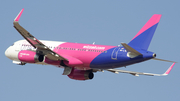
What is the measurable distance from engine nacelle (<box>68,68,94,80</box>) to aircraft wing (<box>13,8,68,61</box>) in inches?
226

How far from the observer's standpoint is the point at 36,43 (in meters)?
58.5

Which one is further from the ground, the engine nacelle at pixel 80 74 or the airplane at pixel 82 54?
the airplane at pixel 82 54

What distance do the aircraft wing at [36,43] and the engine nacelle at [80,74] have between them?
18.8 feet

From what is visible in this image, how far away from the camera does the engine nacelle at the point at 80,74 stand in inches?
2584

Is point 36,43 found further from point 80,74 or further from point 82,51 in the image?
point 80,74

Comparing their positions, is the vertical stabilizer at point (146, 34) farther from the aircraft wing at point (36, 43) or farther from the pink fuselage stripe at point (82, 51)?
the aircraft wing at point (36, 43)

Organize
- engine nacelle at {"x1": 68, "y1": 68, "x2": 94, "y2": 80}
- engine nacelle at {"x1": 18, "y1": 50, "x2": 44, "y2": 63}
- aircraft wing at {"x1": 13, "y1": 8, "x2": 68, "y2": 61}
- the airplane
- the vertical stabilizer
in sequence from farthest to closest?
engine nacelle at {"x1": 68, "y1": 68, "x2": 94, "y2": 80} → engine nacelle at {"x1": 18, "y1": 50, "x2": 44, "y2": 63} → the vertical stabilizer → the airplane → aircraft wing at {"x1": 13, "y1": 8, "x2": 68, "y2": 61}

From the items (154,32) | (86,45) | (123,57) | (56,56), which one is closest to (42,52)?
(56,56)

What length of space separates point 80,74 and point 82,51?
5.52 m

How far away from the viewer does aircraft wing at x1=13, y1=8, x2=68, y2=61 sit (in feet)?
182

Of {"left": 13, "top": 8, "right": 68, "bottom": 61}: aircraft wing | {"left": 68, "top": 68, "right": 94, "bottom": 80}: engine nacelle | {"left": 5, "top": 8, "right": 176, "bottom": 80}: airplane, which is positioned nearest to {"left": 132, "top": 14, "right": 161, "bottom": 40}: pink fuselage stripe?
{"left": 5, "top": 8, "right": 176, "bottom": 80}: airplane

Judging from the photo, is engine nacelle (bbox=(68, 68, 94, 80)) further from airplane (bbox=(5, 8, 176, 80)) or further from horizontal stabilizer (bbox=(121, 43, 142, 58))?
horizontal stabilizer (bbox=(121, 43, 142, 58))

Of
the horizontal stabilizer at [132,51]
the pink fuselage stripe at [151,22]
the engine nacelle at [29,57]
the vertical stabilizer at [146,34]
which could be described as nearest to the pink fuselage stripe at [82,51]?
the engine nacelle at [29,57]

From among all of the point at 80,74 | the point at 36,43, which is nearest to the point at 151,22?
the point at 80,74
